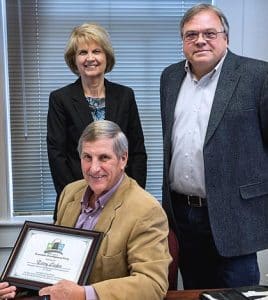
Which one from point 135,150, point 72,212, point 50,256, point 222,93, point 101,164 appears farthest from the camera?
point 135,150

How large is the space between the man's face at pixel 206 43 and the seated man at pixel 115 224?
1.64 feet

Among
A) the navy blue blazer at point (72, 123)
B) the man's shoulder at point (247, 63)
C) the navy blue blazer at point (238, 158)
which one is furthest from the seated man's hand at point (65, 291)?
the man's shoulder at point (247, 63)

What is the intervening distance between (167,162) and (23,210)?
1274mm

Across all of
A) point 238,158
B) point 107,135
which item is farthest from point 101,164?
point 238,158

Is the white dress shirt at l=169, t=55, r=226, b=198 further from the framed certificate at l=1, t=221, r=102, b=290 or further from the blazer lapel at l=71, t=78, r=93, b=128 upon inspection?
the framed certificate at l=1, t=221, r=102, b=290

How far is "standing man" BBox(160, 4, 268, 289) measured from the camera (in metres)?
1.79

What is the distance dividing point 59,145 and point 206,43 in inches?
32.5

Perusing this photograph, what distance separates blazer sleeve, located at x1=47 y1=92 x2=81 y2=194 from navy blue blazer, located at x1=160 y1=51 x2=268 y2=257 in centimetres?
69

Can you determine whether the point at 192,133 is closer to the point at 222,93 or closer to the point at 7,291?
the point at 222,93

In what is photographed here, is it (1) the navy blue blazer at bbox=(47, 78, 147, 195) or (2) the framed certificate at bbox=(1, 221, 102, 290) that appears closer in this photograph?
(2) the framed certificate at bbox=(1, 221, 102, 290)

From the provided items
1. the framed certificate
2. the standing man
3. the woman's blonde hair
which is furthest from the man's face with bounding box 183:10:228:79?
the framed certificate

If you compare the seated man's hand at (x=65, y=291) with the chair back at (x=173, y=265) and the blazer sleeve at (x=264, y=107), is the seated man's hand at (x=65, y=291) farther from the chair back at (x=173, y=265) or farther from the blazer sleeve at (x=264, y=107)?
the blazer sleeve at (x=264, y=107)

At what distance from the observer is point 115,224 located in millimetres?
1516

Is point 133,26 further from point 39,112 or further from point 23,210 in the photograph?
point 23,210
